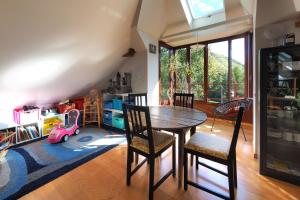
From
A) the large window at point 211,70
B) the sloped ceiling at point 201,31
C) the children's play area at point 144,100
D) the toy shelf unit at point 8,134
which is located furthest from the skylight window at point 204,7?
the toy shelf unit at point 8,134

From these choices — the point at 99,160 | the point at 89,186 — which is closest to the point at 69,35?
the point at 99,160

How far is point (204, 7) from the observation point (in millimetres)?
3674

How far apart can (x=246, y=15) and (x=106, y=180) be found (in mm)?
3724

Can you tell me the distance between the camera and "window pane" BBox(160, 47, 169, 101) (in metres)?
4.54

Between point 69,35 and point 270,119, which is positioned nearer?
point 270,119

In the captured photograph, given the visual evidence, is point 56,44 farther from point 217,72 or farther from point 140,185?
point 217,72

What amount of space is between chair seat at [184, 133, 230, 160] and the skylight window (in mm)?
3142

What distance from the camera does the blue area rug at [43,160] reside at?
184cm

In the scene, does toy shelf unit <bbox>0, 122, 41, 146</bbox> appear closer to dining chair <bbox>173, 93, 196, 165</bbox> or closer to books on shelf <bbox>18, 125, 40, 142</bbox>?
books on shelf <bbox>18, 125, 40, 142</bbox>

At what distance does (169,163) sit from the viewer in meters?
2.30

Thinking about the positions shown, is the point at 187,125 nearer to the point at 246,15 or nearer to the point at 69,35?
the point at 69,35

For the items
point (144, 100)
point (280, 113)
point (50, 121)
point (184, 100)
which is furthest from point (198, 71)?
point (50, 121)

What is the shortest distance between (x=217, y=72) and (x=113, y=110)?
307 centimetres

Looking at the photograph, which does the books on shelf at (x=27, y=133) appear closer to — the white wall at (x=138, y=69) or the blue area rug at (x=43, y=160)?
the blue area rug at (x=43, y=160)
